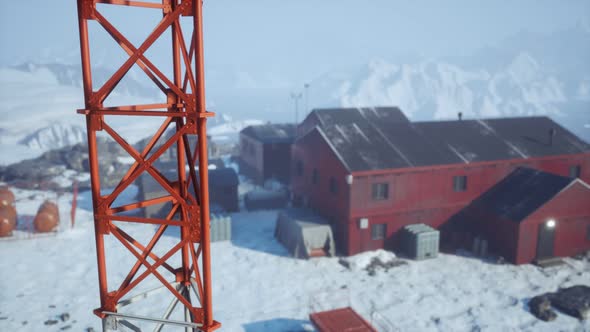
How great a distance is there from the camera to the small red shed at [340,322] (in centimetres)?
1781

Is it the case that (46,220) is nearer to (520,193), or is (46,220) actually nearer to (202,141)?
(202,141)

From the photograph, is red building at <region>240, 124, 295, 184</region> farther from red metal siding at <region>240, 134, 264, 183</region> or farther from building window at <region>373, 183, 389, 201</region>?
building window at <region>373, 183, 389, 201</region>

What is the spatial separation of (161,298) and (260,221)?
43.0 ft

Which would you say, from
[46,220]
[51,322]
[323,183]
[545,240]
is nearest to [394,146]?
[323,183]

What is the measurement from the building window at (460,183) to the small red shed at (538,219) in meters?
Result: 1.74

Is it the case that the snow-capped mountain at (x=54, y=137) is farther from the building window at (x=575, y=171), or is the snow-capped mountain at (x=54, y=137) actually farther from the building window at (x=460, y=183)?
the building window at (x=575, y=171)

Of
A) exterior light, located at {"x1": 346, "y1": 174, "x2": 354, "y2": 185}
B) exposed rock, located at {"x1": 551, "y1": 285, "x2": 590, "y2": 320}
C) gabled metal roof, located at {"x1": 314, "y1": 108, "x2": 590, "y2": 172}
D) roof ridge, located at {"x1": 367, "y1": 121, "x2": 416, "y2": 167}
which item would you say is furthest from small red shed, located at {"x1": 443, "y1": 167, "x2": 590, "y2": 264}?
exterior light, located at {"x1": 346, "y1": 174, "x2": 354, "y2": 185}

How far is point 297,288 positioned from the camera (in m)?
23.2

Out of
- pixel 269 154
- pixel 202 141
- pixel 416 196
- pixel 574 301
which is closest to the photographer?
pixel 202 141

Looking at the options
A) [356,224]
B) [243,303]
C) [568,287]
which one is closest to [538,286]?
[568,287]

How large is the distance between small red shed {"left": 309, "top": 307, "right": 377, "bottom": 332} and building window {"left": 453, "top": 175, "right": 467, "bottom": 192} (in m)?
13.6

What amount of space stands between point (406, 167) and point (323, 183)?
18.4 ft

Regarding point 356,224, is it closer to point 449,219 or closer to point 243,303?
point 449,219

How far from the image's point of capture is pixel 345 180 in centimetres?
2675
